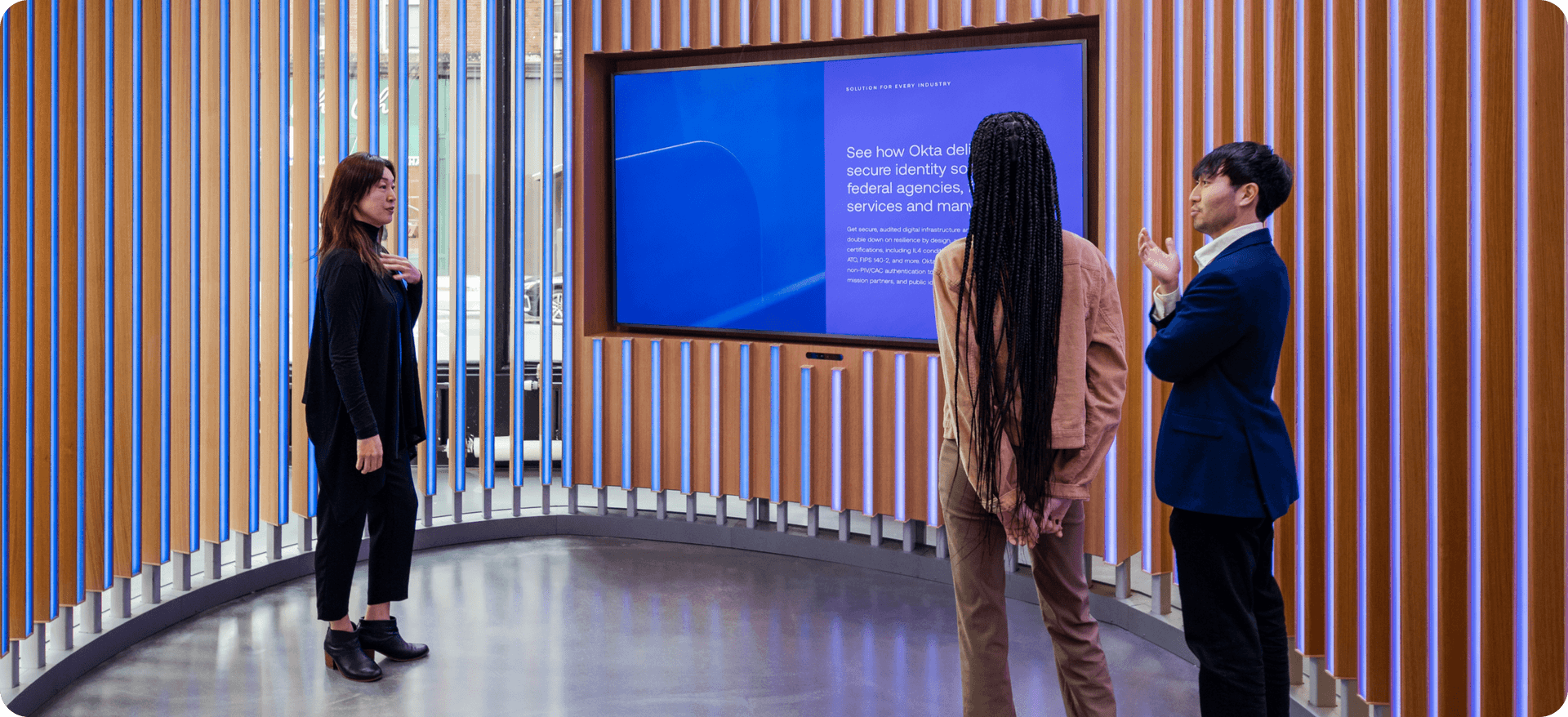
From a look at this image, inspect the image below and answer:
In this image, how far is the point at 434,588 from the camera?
13.8ft

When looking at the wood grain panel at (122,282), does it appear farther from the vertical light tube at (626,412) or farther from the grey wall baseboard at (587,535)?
the vertical light tube at (626,412)

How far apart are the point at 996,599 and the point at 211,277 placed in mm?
3072

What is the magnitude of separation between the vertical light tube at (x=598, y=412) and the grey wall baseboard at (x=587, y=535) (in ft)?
0.76

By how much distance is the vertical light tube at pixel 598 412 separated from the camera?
197 inches

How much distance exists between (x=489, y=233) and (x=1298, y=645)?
356 cm

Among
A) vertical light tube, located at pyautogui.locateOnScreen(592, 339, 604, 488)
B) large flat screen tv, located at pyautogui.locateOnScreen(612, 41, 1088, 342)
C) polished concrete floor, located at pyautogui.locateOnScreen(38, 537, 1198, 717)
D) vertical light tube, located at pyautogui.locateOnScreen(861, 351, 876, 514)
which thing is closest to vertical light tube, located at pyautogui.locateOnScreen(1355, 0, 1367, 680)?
polished concrete floor, located at pyautogui.locateOnScreen(38, 537, 1198, 717)

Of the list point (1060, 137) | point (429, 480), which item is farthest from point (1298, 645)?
point (429, 480)

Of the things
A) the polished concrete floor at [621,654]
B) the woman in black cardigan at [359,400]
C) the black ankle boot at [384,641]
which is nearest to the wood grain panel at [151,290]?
the polished concrete floor at [621,654]

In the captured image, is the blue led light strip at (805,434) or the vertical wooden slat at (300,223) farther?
the blue led light strip at (805,434)

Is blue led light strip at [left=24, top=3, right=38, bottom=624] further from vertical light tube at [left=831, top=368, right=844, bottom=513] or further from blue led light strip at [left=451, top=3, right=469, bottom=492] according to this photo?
vertical light tube at [left=831, top=368, right=844, bottom=513]

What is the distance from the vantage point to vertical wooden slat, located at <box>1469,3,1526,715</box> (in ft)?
→ 7.13

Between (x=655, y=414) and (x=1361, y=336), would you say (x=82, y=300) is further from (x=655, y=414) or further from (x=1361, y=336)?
(x=1361, y=336)

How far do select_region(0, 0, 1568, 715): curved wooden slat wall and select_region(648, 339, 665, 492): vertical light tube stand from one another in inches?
0.5

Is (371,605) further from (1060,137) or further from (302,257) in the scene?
(1060,137)
